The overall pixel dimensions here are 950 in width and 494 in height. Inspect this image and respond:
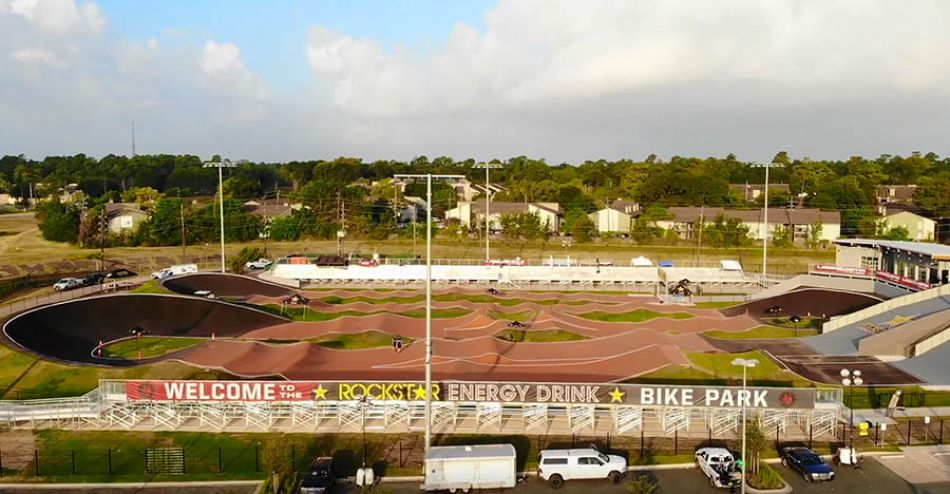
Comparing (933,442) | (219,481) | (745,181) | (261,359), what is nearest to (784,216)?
(745,181)

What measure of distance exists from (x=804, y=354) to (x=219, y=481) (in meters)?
32.6

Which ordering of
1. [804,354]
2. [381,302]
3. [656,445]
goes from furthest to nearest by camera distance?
1. [381,302]
2. [804,354]
3. [656,445]

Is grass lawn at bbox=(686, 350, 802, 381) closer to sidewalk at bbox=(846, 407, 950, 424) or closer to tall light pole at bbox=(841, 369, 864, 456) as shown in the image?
tall light pole at bbox=(841, 369, 864, 456)

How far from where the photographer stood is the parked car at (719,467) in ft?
79.3

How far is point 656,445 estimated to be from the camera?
28.0 meters

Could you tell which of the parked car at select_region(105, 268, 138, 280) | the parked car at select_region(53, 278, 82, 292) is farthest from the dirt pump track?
the parked car at select_region(105, 268, 138, 280)

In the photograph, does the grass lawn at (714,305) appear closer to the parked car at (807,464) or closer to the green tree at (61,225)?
the parked car at (807,464)

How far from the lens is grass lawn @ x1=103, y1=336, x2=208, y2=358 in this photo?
4291 cm

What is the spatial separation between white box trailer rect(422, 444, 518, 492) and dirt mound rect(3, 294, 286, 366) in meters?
27.0

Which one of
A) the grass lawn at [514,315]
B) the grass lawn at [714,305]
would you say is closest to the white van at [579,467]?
the grass lawn at [514,315]

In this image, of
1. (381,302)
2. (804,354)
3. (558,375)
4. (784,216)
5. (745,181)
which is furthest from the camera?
(745,181)

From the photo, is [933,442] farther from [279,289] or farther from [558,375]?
[279,289]

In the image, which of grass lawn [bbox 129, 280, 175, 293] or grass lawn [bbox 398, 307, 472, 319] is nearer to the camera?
grass lawn [bbox 398, 307, 472, 319]

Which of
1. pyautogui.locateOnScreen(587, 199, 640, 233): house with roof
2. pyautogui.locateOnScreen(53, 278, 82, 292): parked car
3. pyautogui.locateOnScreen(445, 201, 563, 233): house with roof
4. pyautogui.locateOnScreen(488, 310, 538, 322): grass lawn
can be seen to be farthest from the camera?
pyautogui.locateOnScreen(587, 199, 640, 233): house with roof
